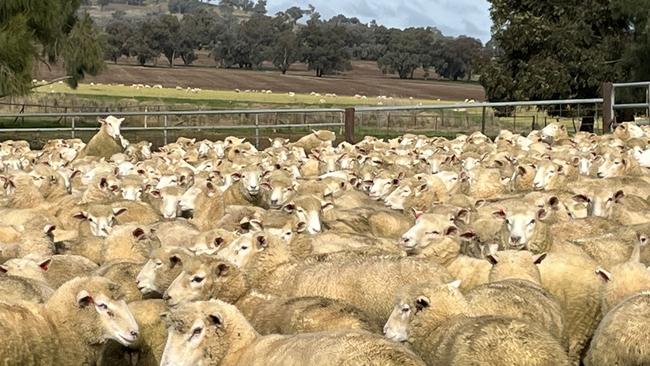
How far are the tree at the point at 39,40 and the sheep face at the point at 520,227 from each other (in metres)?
18.3

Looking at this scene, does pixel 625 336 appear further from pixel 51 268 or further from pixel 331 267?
pixel 51 268

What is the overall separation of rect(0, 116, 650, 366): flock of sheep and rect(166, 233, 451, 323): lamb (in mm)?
13

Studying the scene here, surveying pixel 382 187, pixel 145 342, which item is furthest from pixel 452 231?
pixel 382 187

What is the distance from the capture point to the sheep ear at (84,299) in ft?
18.4

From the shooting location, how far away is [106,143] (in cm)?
1700

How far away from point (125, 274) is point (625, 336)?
330 centimetres

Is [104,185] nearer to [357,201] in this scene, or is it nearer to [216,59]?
[357,201]

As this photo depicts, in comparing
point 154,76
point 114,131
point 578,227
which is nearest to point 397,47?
point 154,76

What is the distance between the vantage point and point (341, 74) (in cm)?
11712

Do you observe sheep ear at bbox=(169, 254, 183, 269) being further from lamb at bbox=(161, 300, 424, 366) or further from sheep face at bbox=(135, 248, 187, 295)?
lamb at bbox=(161, 300, 424, 366)

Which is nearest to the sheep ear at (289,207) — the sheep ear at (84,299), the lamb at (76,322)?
the lamb at (76,322)

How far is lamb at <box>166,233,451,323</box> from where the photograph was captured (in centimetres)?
617

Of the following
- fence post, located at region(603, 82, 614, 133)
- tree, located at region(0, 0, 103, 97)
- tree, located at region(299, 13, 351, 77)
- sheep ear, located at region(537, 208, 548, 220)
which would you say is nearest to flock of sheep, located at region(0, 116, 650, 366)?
sheep ear, located at region(537, 208, 548, 220)

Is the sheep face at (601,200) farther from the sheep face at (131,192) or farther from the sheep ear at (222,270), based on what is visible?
the sheep face at (131,192)
